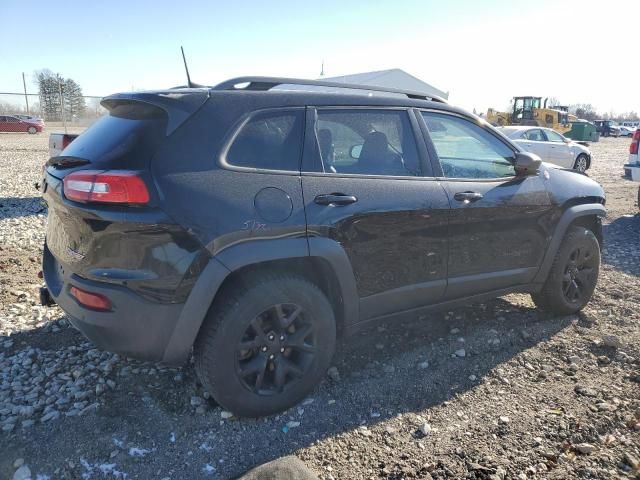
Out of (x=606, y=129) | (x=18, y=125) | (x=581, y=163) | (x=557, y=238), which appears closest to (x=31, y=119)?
(x=18, y=125)

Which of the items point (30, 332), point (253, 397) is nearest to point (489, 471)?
point (253, 397)

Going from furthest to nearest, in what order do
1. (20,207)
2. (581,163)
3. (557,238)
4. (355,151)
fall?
(581,163)
(20,207)
(557,238)
(355,151)

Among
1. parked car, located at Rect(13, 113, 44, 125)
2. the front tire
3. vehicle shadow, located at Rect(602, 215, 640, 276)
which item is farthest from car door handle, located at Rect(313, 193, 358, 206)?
parked car, located at Rect(13, 113, 44, 125)

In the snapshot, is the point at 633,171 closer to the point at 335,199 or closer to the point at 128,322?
the point at 335,199

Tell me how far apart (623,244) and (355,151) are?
556 centimetres

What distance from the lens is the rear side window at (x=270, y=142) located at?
2.70 m

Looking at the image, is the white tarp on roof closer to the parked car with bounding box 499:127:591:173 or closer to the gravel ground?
the parked car with bounding box 499:127:591:173

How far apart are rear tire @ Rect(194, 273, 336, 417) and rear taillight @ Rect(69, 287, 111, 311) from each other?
0.51 m

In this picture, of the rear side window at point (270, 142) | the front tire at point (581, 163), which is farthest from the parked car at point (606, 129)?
the rear side window at point (270, 142)

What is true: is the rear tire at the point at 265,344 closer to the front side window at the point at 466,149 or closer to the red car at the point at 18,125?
the front side window at the point at 466,149

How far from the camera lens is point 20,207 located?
8.48 meters

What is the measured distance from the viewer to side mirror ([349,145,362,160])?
10.4 ft

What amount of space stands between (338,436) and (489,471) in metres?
0.80

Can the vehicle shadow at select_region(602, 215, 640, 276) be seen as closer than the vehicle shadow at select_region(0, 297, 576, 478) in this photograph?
No
